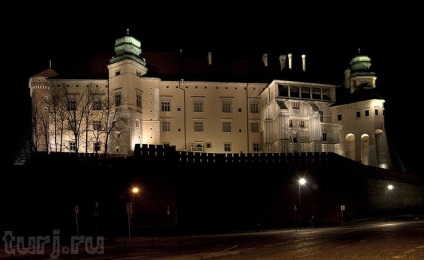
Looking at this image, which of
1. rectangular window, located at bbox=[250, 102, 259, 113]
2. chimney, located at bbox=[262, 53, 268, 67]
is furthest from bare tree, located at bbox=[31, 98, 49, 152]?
chimney, located at bbox=[262, 53, 268, 67]

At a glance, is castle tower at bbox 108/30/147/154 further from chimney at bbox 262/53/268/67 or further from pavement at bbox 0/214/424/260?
pavement at bbox 0/214/424/260

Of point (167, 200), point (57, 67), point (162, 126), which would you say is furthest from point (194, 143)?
point (167, 200)

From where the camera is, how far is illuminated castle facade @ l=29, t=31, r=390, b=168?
193ft

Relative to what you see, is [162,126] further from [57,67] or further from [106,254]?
[106,254]

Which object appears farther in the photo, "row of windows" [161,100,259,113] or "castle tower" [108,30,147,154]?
"row of windows" [161,100,259,113]

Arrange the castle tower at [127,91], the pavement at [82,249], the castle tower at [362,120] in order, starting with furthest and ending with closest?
the castle tower at [362,120]
the castle tower at [127,91]
the pavement at [82,249]

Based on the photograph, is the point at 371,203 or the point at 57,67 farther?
the point at 57,67

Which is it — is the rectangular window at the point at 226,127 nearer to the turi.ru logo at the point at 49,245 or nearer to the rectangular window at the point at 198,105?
the rectangular window at the point at 198,105

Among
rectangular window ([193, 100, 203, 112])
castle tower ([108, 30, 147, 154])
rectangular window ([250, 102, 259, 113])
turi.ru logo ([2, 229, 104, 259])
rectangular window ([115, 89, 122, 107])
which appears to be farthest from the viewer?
rectangular window ([250, 102, 259, 113])

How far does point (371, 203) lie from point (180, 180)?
1819cm

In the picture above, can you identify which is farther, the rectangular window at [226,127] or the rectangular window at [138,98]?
the rectangular window at [226,127]

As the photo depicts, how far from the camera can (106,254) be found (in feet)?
74.2

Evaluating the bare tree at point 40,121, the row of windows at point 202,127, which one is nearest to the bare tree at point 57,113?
the bare tree at point 40,121

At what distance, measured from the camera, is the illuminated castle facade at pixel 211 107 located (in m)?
58.9
